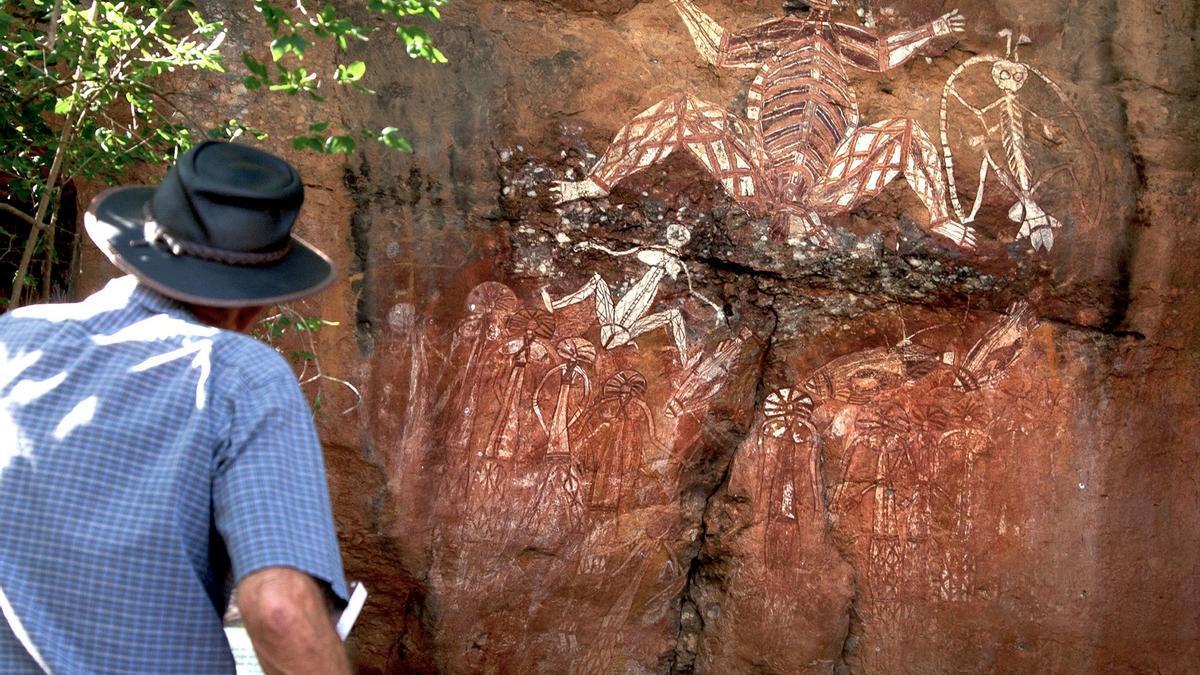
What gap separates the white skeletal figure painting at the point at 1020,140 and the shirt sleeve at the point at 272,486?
3346 mm

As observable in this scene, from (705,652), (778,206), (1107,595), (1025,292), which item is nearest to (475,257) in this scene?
(778,206)

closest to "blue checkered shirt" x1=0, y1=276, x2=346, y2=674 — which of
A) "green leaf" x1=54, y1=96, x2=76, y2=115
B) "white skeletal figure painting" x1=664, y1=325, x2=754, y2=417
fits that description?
"green leaf" x1=54, y1=96, x2=76, y2=115

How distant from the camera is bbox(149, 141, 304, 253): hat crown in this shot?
5.32ft

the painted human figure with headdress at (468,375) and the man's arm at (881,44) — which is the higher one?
the man's arm at (881,44)

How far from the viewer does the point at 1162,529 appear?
170 inches

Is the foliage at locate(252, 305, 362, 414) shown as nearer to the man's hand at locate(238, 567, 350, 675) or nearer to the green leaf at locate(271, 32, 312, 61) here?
the green leaf at locate(271, 32, 312, 61)

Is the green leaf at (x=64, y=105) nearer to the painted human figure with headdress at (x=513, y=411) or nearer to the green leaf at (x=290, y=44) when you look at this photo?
the green leaf at (x=290, y=44)

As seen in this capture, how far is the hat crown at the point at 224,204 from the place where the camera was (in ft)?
5.32

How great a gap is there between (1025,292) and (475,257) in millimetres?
2056

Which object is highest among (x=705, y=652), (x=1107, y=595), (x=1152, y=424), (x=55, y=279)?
(x=55, y=279)

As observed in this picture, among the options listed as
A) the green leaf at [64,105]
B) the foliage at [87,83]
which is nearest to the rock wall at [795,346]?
the foliage at [87,83]

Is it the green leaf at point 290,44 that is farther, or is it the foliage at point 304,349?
the foliage at point 304,349

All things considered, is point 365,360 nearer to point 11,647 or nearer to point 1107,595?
point 11,647

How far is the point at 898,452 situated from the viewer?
4.29m
